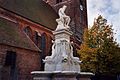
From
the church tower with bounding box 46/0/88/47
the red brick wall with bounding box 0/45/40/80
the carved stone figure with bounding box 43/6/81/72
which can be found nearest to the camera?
the carved stone figure with bounding box 43/6/81/72

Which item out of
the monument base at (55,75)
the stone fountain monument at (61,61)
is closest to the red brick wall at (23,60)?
the stone fountain monument at (61,61)

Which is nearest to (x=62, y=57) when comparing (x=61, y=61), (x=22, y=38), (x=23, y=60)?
(x=61, y=61)

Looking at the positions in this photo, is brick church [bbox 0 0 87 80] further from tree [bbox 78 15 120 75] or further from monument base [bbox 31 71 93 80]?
monument base [bbox 31 71 93 80]

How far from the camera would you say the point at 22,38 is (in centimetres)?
1559

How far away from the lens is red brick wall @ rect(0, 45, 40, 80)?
12844mm

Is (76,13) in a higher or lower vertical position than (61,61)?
higher

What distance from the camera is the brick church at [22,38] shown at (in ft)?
43.4

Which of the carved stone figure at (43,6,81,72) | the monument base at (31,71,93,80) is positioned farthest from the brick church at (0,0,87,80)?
the monument base at (31,71,93,80)

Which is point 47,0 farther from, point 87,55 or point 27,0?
point 87,55

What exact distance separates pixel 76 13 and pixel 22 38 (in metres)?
14.0

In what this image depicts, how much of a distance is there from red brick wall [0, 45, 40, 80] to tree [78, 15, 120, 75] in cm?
542

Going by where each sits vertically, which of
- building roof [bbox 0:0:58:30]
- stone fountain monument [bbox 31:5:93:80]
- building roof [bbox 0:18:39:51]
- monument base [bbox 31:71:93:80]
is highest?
building roof [bbox 0:0:58:30]

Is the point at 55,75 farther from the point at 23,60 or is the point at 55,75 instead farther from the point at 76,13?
the point at 76,13

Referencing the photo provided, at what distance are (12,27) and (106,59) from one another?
30.7ft
